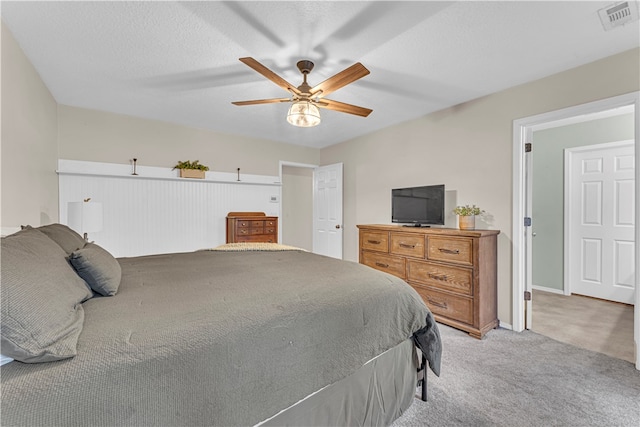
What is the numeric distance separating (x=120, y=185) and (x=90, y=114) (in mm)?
916

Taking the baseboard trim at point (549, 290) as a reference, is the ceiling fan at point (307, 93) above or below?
above

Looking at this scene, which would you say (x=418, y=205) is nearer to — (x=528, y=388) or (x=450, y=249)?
(x=450, y=249)

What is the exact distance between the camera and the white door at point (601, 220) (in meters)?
3.44

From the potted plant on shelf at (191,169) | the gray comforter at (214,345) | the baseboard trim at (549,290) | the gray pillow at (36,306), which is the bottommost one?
the baseboard trim at (549,290)

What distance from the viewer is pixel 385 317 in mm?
1530

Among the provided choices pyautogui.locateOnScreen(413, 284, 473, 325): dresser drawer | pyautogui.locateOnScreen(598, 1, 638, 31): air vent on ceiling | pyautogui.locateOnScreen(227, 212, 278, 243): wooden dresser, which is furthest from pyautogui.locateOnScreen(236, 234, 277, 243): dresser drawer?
pyautogui.locateOnScreen(598, 1, 638, 31): air vent on ceiling

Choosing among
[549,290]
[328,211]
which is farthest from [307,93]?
[549,290]

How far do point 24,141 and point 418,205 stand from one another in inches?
149

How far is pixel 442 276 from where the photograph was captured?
287 centimetres

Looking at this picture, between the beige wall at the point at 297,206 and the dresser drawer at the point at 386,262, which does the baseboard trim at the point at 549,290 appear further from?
the beige wall at the point at 297,206

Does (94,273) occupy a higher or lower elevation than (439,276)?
higher

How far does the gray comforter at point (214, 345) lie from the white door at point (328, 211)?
3.25 metres

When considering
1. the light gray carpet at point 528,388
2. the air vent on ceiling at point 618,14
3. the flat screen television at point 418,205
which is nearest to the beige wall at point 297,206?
the flat screen television at point 418,205

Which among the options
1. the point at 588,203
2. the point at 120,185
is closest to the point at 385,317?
the point at 120,185
